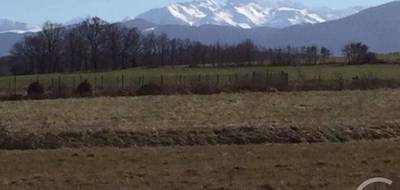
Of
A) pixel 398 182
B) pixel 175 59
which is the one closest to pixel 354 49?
pixel 175 59

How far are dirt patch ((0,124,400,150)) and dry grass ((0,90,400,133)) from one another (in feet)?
2.62

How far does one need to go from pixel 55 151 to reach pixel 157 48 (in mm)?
159676

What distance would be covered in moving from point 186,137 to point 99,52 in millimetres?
132727

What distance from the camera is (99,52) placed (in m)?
157

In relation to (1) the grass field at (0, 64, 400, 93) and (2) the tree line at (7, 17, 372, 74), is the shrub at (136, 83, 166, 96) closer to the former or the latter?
(1) the grass field at (0, 64, 400, 93)

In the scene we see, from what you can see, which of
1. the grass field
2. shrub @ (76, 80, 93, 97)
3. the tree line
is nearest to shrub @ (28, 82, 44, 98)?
shrub @ (76, 80, 93, 97)

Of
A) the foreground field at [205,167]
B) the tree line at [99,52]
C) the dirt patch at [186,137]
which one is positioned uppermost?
the tree line at [99,52]

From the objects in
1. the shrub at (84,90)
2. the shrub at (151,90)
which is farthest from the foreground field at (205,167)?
the shrub at (84,90)

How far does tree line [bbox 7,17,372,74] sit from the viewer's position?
14662 cm

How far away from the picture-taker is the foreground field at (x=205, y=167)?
47.3ft

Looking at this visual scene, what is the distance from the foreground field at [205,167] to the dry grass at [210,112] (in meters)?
5.33

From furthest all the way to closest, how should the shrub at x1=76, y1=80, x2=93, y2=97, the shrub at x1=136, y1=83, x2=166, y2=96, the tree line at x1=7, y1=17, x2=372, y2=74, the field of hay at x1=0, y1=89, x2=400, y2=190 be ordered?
the tree line at x1=7, y1=17, x2=372, y2=74, the shrub at x1=76, y1=80, x2=93, y2=97, the shrub at x1=136, y1=83, x2=166, y2=96, the field of hay at x1=0, y1=89, x2=400, y2=190

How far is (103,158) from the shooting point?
66.9 ft

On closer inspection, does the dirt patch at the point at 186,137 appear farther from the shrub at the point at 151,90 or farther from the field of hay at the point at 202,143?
the shrub at the point at 151,90
